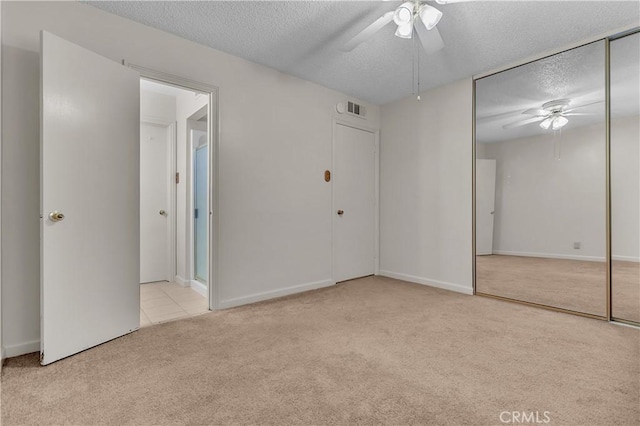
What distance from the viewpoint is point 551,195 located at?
295cm

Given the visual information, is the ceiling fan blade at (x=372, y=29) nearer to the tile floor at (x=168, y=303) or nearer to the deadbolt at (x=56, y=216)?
the deadbolt at (x=56, y=216)

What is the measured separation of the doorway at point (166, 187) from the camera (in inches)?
153

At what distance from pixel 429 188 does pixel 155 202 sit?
364 centimetres

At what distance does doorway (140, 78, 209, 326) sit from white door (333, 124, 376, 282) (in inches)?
66.5

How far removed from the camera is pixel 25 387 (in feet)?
5.32

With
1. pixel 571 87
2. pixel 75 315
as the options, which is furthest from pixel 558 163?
pixel 75 315

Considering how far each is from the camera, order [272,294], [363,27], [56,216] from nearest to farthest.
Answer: [56,216] < [363,27] < [272,294]

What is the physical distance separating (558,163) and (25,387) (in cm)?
430

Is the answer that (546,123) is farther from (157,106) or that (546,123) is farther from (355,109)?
(157,106)

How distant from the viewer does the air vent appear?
13.3 feet

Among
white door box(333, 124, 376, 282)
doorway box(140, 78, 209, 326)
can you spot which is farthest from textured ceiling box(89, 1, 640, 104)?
doorway box(140, 78, 209, 326)

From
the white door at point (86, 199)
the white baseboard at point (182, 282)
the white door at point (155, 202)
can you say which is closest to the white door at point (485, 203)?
the white door at point (86, 199)

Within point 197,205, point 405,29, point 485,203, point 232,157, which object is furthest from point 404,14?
point 197,205

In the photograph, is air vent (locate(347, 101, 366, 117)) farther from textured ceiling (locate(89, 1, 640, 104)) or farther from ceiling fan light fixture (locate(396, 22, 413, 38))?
ceiling fan light fixture (locate(396, 22, 413, 38))
